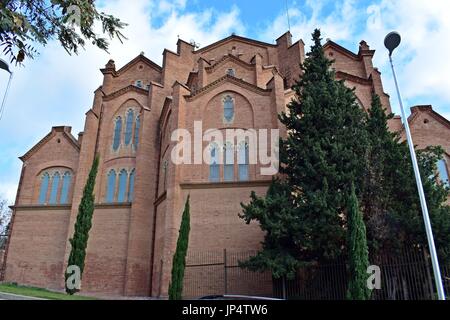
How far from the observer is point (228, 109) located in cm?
2020

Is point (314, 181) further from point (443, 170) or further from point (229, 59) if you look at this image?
point (229, 59)

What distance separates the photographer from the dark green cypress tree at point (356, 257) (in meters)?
10.9

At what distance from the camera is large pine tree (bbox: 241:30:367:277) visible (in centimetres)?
1273

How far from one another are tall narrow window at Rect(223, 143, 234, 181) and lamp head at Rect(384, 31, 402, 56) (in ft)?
32.7

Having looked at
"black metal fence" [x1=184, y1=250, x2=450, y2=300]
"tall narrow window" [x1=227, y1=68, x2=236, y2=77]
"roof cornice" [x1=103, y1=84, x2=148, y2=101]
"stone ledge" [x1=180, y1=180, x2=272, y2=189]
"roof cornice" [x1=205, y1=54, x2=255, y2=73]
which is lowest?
"black metal fence" [x1=184, y1=250, x2=450, y2=300]

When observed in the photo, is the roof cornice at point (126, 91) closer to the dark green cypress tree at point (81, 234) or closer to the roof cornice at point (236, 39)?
the roof cornice at point (236, 39)

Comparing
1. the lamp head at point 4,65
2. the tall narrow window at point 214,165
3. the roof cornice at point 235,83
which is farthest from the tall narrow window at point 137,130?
the lamp head at point 4,65

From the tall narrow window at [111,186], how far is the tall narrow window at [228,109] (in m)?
7.87

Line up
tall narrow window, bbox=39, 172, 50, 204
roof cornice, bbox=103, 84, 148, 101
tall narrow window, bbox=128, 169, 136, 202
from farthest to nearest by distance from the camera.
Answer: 1. roof cornice, bbox=103, 84, 148, 101
2. tall narrow window, bbox=39, 172, 50, 204
3. tall narrow window, bbox=128, 169, 136, 202

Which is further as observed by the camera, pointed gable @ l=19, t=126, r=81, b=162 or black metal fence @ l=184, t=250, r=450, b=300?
pointed gable @ l=19, t=126, r=81, b=162

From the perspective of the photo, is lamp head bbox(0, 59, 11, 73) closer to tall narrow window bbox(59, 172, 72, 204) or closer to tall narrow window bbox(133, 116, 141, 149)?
tall narrow window bbox(133, 116, 141, 149)

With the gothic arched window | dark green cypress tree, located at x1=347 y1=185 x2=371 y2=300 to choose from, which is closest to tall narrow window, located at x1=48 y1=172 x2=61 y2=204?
dark green cypress tree, located at x1=347 y1=185 x2=371 y2=300

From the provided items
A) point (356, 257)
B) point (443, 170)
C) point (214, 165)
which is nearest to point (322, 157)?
point (356, 257)

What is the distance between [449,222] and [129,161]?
55.2ft
